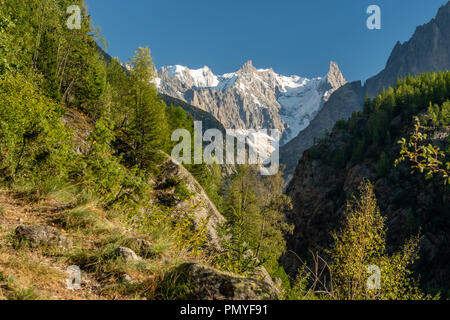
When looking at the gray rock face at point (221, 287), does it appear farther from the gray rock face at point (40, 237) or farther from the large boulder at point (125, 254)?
the gray rock face at point (40, 237)

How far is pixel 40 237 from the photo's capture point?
387cm

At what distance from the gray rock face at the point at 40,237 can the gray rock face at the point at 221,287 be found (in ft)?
7.38

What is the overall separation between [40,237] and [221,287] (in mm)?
3015

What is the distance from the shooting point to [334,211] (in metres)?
57.7

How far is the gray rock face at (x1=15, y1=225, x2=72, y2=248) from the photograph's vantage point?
12.5 feet

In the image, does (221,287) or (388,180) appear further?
(388,180)

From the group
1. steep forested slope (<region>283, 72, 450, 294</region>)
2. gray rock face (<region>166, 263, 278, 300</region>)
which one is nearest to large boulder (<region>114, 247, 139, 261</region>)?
gray rock face (<region>166, 263, 278, 300</region>)

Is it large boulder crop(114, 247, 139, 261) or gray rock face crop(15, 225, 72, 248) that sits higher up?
gray rock face crop(15, 225, 72, 248)

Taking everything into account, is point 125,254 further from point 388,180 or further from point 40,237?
point 388,180

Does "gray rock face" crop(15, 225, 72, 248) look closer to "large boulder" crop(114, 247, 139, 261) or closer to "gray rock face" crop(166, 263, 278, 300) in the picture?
"large boulder" crop(114, 247, 139, 261)

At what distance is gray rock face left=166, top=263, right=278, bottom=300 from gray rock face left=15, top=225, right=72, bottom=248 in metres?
2.25

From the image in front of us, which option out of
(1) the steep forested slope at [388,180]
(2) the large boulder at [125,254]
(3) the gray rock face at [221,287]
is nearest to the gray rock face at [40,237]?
(2) the large boulder at [125,254]

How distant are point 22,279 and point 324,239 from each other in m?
59.0

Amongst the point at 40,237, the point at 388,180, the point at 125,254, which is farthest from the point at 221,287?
the point at 388,180
